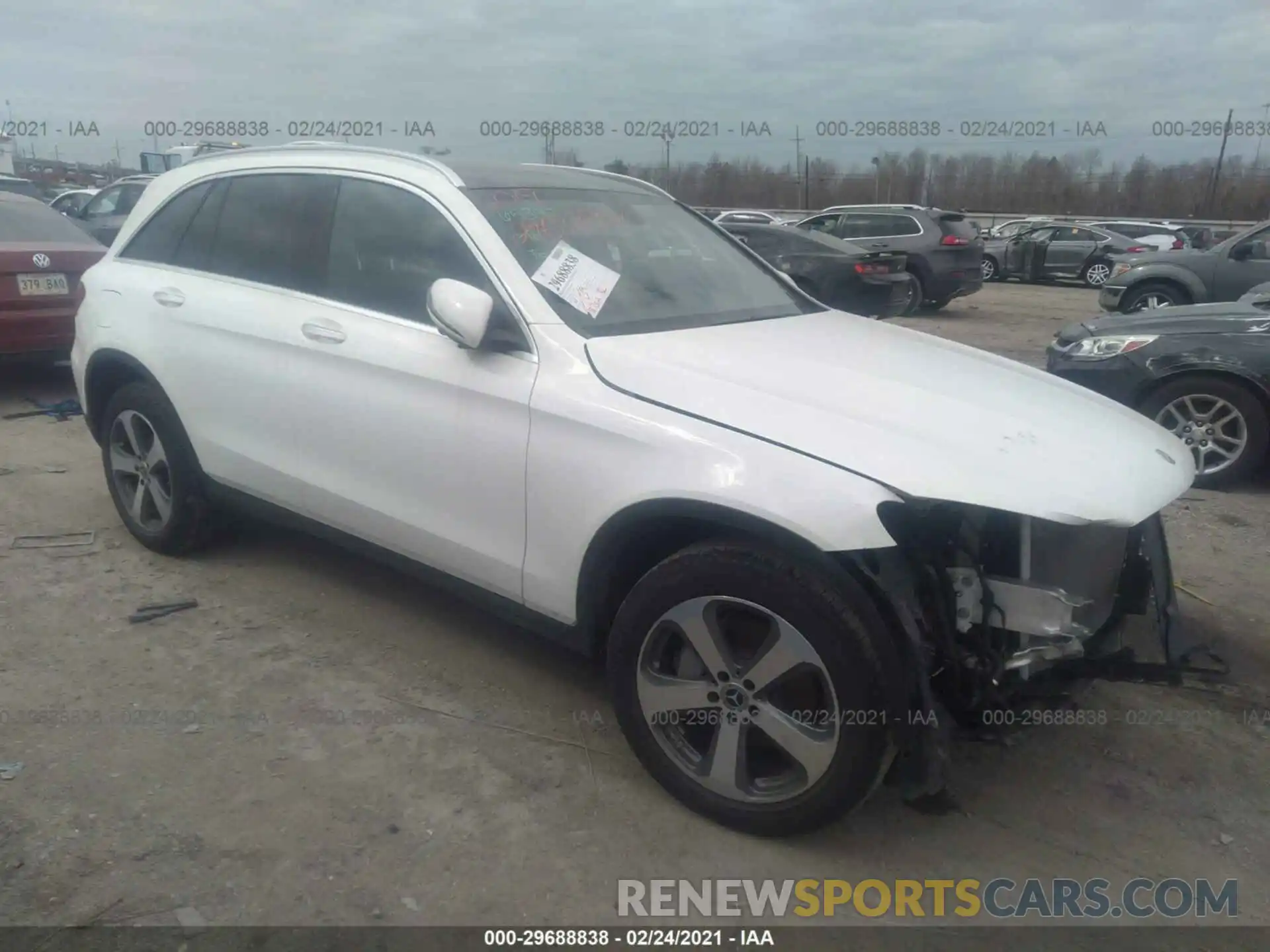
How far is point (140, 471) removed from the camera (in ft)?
14.4

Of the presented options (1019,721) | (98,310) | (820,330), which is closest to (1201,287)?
(820,330)

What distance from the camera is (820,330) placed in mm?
3449

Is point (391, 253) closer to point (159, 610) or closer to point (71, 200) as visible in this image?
point (159, 610)

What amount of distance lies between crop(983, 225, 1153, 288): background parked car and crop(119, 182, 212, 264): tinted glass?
62.6 feet

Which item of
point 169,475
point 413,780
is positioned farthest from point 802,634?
point 169,475

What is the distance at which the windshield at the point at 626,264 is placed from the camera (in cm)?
310

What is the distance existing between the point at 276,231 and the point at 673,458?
83.4 inches

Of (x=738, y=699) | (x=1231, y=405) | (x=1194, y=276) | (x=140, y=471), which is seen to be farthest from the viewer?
(x=1194, y=276)

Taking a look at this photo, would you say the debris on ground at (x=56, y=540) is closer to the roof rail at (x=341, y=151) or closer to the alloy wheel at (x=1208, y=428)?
→ the roof rail at (x=341, y=151)

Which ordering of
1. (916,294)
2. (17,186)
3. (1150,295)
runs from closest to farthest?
(1150,295), (916,294), (17,186)

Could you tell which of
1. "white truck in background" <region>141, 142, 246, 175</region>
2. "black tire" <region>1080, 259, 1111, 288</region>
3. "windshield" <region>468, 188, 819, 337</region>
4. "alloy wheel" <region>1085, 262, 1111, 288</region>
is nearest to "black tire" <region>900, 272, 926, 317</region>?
"black tire" <region>1080, 259, 1111, 288</region>

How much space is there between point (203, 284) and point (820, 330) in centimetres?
246

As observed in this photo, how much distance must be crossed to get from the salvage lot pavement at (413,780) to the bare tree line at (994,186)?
3918 cm

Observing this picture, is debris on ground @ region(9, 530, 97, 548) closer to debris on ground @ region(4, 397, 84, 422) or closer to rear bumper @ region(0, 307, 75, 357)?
debris on ground @ region(4, 397, 84, 422)
